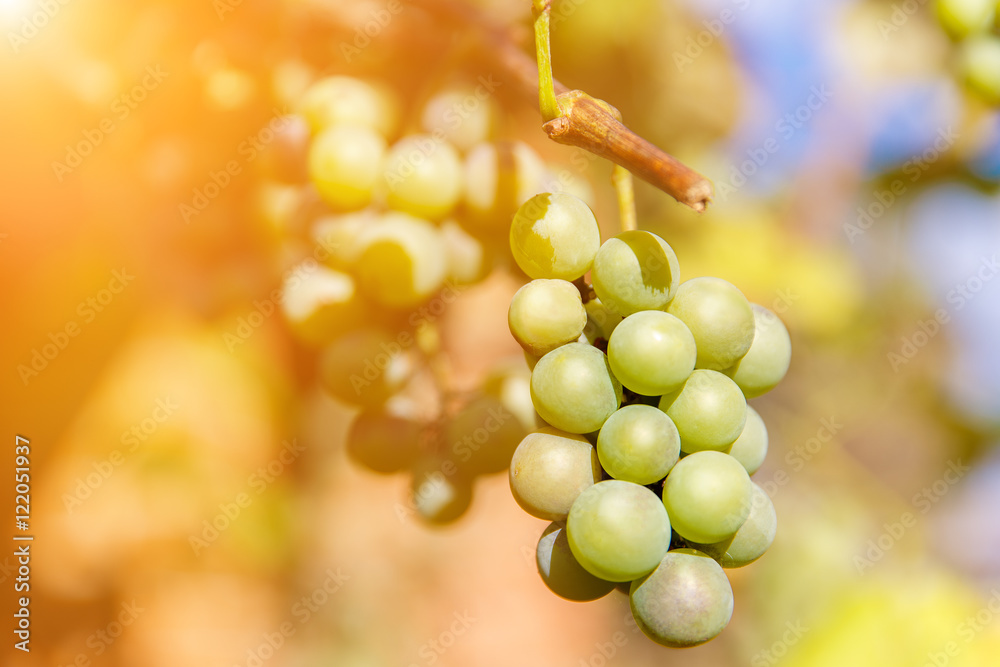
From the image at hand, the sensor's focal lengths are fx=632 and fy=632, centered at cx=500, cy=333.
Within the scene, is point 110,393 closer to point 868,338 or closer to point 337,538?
point 337,538

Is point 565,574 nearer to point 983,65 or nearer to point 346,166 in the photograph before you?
point 346,166

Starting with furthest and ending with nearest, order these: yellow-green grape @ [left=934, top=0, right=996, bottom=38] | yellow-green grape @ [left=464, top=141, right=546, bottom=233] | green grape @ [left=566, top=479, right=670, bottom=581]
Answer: yellow-green grape @ [left=934, top=0, right=996, bottom=38] → yellow-green grape @ [left=464, top=141, right=546, bottom=233] → green grape @ [left=566, top=479, right=670, bottom=581]

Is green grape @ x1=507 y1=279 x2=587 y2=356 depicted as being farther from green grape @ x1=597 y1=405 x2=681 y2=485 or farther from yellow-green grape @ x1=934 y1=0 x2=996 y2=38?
yellow-green grape @ x1=934 y1=0 x2=996 y2=38

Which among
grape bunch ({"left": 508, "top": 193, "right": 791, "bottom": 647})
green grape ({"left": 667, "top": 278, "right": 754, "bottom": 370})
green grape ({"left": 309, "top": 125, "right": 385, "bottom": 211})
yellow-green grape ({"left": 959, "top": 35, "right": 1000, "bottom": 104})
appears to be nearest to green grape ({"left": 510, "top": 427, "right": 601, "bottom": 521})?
grape bunch ({"left": 508, "top": 193, "right": 791, "bottom": 647})

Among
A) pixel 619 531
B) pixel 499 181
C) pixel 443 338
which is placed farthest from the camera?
pixel 443 338

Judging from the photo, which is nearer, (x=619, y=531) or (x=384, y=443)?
(x=619, y=531)

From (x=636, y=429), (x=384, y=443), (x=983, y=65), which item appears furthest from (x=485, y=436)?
(x=983, y=65)
